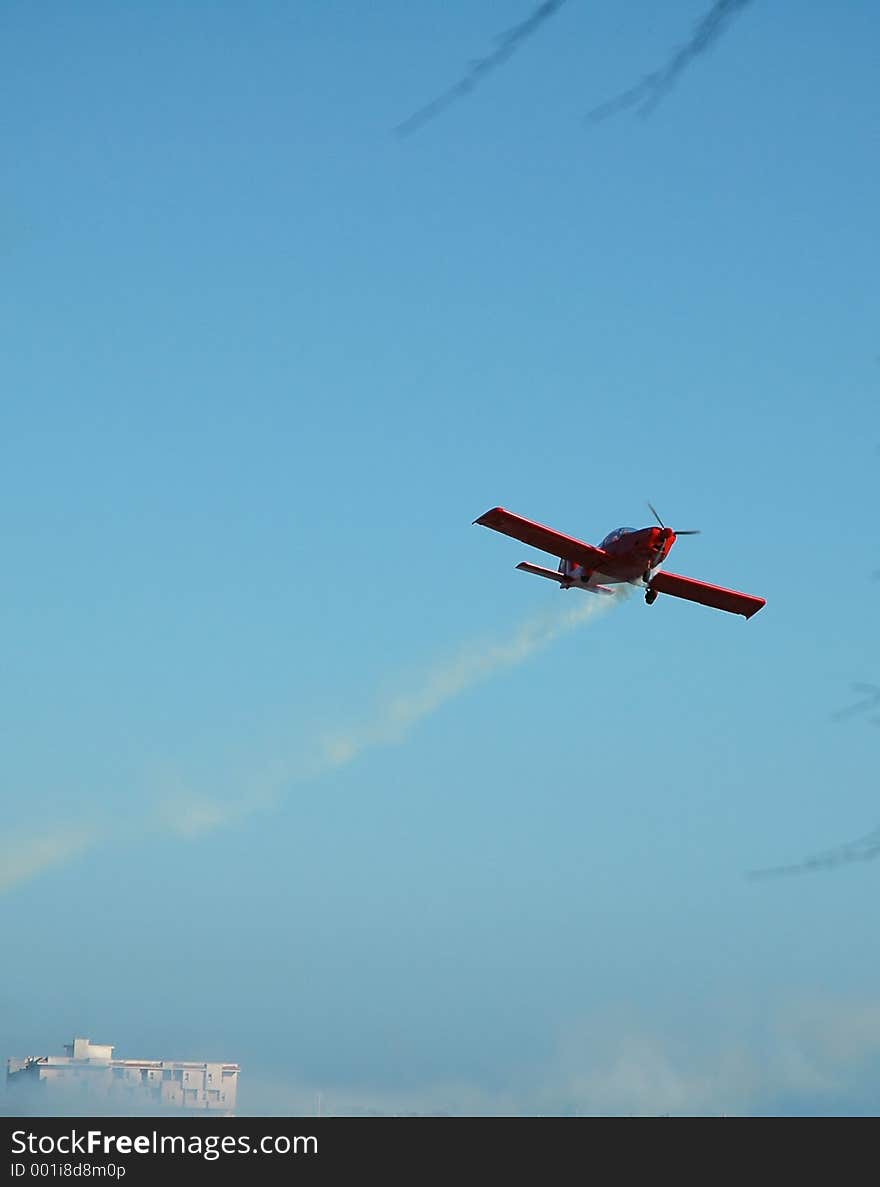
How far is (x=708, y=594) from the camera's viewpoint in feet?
438

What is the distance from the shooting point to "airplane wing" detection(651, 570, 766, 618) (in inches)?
5207

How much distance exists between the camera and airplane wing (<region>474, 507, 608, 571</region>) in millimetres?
118625

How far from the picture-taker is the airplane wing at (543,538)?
389 ft

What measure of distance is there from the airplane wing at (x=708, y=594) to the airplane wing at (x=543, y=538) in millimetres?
12563

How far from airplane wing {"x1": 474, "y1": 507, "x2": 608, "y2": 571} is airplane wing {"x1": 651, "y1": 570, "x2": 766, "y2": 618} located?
12.6m

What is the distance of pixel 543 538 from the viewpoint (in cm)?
12012

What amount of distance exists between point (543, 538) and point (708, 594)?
19.3m

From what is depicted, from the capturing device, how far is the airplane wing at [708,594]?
434ft
